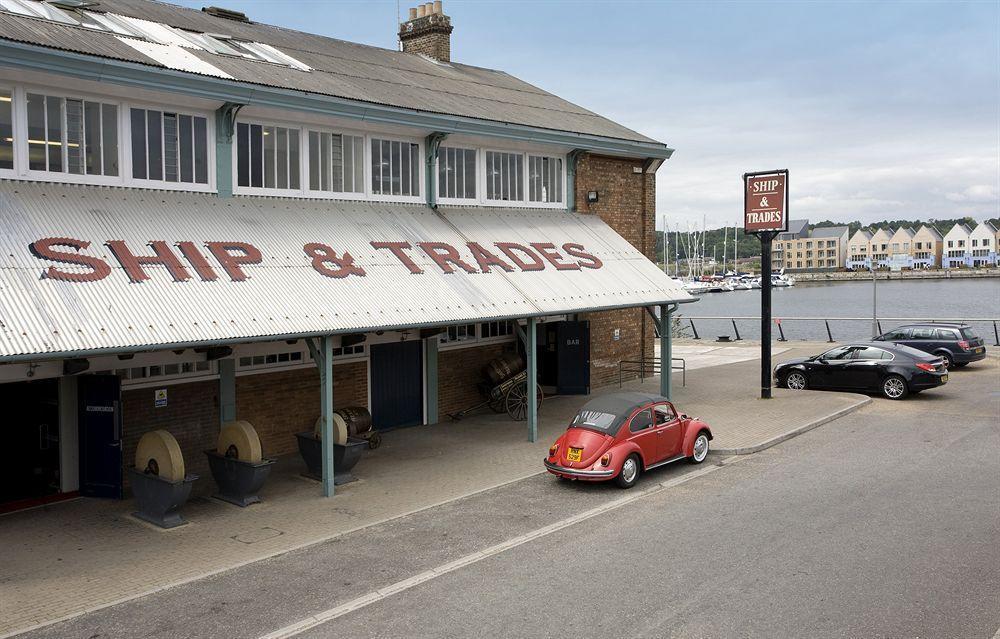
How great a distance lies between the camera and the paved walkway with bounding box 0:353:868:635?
9.42 m

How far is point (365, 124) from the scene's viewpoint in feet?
54.4

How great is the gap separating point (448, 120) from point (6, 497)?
11.0 metres

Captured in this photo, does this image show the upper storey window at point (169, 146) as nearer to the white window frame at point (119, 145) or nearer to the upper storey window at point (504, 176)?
the white window frame at point (119, 145)

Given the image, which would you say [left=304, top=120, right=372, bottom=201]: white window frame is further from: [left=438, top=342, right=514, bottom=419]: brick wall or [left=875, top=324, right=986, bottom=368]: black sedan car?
[left=875, top=324, right=986, bottom=368]: black sedan car

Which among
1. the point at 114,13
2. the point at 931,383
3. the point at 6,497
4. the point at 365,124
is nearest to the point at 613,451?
the point at 365,124

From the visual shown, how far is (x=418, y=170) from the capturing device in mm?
18172

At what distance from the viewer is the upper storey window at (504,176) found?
65.7ft

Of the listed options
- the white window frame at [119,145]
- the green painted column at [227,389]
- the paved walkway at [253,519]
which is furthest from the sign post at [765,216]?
the white window frame at [119,145]

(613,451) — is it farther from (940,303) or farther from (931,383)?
(940,303)

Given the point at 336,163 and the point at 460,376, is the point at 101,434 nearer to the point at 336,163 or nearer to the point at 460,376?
the point at 336,163

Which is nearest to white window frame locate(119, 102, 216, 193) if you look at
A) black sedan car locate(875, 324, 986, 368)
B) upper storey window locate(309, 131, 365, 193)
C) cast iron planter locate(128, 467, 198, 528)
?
upper storey window locate(309, 131, 365, 193)

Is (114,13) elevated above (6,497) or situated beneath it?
elevated above

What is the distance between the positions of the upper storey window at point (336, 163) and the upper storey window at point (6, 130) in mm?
5324

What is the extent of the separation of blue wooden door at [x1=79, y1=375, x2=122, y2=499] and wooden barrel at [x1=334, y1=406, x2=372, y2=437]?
170 inches
